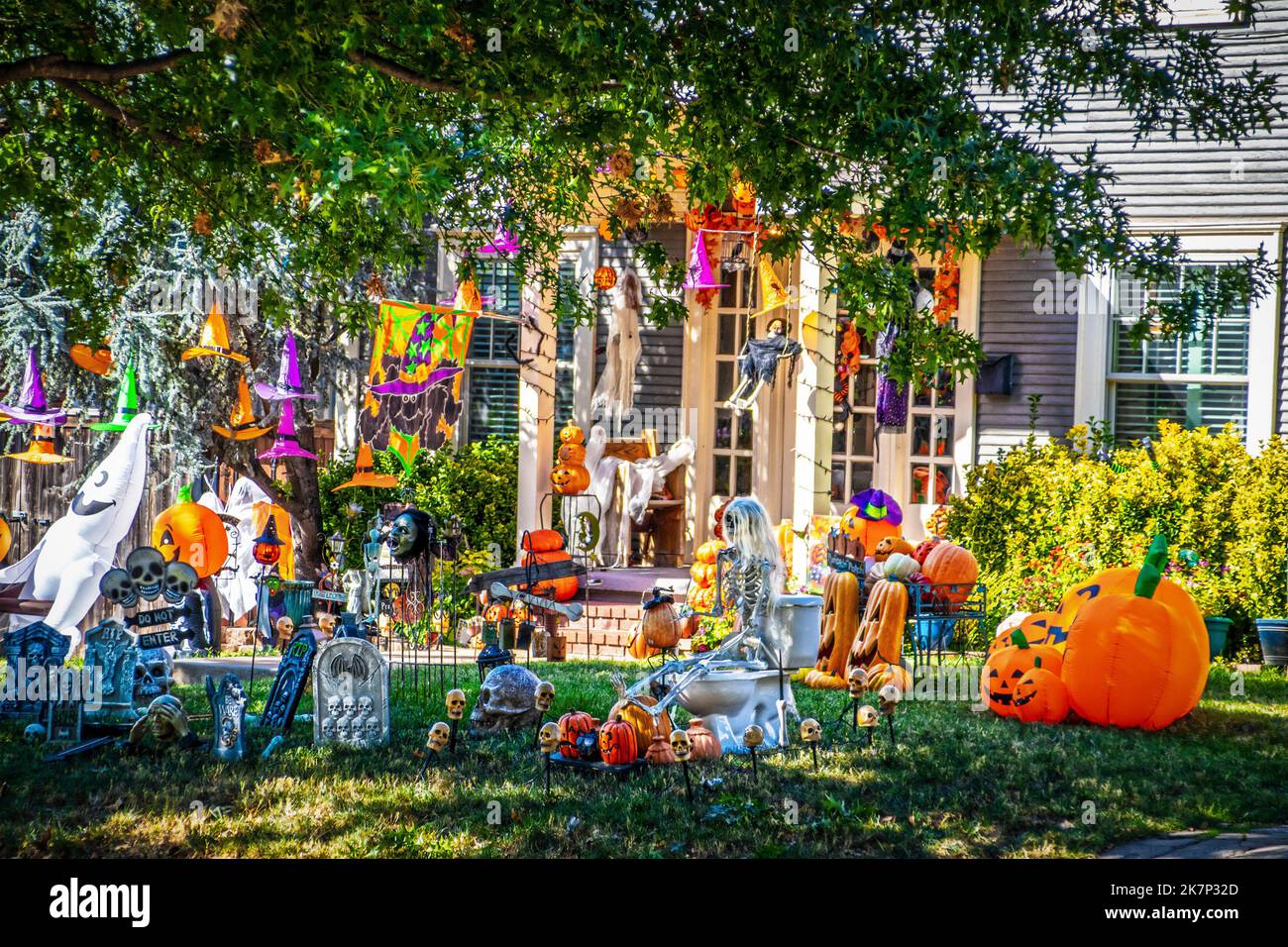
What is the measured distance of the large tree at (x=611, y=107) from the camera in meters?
5.75

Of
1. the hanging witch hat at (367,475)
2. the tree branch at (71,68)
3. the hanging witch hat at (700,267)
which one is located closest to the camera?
the tree branch at (71,68)

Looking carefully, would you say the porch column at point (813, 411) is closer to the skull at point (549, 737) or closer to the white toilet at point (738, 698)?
the white toilet at point (738, 698)

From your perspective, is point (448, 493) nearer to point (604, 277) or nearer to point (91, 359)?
point (604, 277)

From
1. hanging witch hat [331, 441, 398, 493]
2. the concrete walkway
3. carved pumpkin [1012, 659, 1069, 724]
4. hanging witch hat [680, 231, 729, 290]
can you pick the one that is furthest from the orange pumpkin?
the concrete walkway

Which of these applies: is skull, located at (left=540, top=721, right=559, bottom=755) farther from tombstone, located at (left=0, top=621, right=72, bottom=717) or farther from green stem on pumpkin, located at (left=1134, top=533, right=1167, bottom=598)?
green stem on pumpkin, located at (left=1134, top=533, right=1167, bottom=598)

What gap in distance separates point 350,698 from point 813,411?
546 cm

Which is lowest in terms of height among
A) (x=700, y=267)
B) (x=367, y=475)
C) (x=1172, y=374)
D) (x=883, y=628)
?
(x=883, y=628)

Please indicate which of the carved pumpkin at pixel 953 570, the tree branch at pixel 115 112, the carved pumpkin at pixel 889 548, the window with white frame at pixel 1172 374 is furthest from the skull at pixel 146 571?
the window with white frame at pixel 1172 374

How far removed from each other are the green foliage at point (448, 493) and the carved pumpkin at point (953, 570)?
4.83 m

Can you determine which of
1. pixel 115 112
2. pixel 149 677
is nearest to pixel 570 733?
pixel 149 677

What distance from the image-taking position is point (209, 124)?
6.91m

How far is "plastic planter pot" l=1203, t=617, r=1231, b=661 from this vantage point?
10352mm

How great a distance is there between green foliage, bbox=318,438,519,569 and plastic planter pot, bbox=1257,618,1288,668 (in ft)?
23.1

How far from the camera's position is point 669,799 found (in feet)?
21.4
